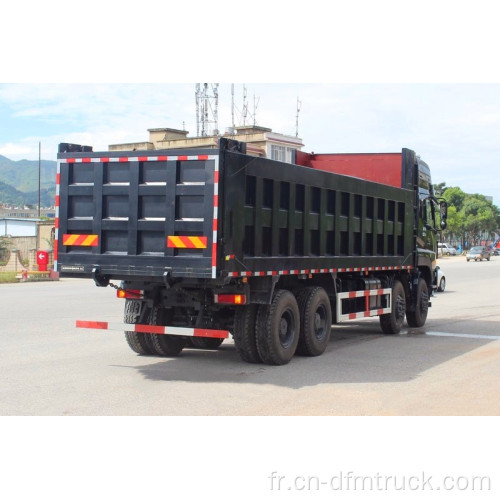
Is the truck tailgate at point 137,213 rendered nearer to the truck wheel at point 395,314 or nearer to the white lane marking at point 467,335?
the truck wheel at point 395,314

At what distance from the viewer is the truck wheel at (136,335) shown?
10359 millimetres

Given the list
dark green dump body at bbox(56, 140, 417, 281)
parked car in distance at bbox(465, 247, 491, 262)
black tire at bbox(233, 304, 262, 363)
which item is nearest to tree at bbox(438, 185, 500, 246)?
parked car in distance at bbox(465, 247, 491, 262)

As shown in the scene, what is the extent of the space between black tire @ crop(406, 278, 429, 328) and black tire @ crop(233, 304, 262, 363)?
19.5ft

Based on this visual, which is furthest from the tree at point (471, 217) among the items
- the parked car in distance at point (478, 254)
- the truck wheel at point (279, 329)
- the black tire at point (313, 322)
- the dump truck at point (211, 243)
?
the truck wheel at point (279, 329)

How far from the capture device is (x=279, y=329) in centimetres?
1012

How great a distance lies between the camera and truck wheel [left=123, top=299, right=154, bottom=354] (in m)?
10.4

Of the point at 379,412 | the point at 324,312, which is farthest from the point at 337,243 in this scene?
the point at 379,412

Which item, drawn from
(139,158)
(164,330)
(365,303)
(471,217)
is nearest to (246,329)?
(164,330)

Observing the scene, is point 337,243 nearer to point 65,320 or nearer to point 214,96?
point 65,320

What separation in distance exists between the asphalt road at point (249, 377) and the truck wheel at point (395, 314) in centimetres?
22

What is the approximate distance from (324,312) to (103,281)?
3387mm

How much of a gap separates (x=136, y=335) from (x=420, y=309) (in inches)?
264

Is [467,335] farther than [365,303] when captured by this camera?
Yes

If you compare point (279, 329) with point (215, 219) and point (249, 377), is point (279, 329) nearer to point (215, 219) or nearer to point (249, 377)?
point (249, 377)
